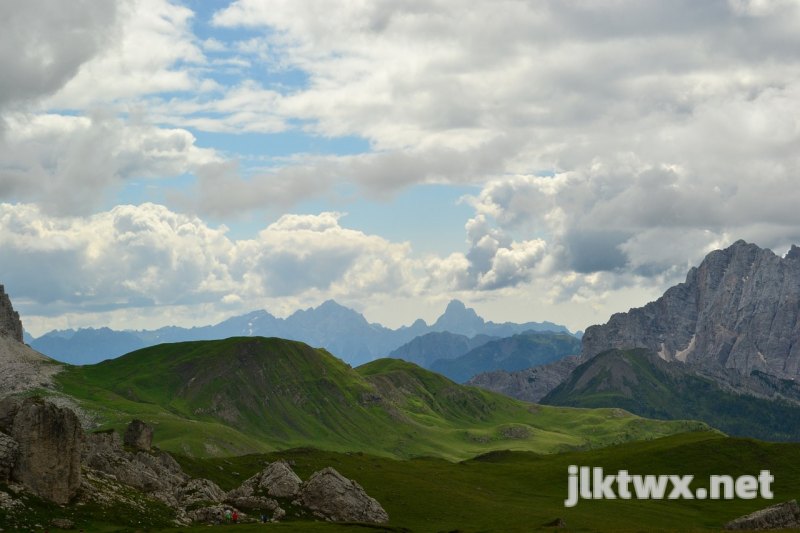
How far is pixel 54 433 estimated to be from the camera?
8244 cm

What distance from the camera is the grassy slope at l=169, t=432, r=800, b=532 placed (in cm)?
11812

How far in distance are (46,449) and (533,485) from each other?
10518 cm

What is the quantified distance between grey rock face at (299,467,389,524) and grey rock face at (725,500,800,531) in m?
47.6

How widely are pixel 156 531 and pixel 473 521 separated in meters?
54.1

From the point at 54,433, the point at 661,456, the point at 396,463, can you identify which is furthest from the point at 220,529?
the point at 661,456

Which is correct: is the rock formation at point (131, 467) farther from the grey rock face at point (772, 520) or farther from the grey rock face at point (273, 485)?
the grey rock face at point (772, 520)

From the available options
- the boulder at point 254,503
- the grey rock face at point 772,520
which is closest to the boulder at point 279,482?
the boulder at point 254,503

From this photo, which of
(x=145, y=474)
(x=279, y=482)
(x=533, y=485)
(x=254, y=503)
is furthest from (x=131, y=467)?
(x=533, y=485)

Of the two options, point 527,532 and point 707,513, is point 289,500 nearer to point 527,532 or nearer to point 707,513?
point 527,532

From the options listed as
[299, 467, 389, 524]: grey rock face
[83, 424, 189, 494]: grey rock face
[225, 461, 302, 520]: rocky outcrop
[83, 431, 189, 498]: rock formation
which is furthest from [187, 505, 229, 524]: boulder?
[299, 467, 389, 524]: grey rock face

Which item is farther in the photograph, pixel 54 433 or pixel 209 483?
pixel 209 483

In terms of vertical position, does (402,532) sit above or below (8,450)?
below

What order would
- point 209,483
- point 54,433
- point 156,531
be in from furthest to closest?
point 209,483
point 54,433
point 156,531

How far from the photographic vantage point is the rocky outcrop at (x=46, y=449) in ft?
260
